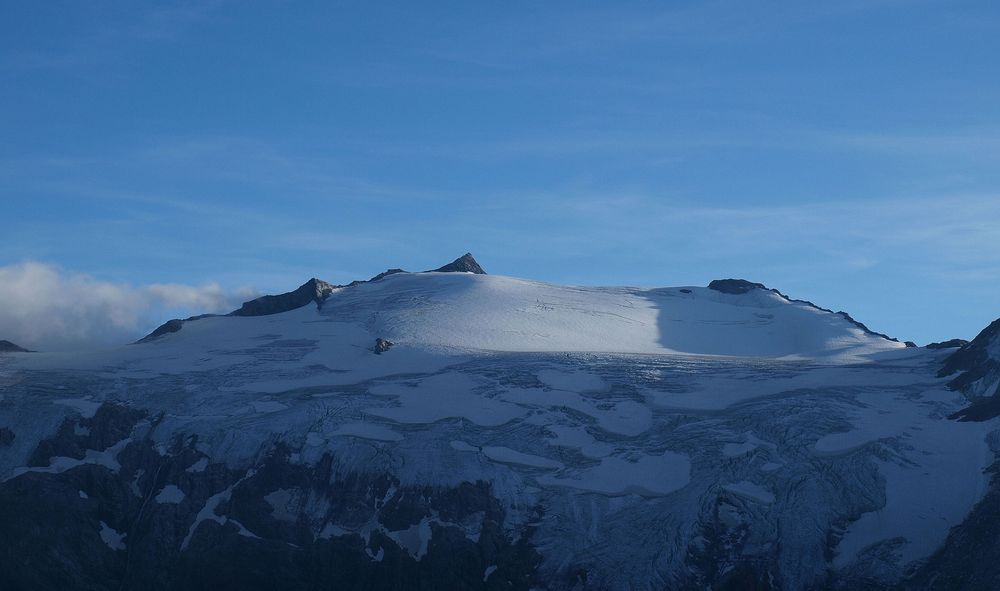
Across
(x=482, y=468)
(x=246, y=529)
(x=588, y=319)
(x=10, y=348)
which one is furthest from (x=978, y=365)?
(x=10, y=348)

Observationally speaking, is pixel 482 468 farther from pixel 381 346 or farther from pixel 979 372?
pixel 979 372

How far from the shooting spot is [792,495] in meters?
75.6

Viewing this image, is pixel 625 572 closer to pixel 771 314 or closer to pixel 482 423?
pixel 482 423

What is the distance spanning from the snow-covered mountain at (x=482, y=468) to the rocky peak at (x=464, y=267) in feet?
113

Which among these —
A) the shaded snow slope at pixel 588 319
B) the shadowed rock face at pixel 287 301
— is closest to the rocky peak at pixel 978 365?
the shaded snow slope at pixel 588 319

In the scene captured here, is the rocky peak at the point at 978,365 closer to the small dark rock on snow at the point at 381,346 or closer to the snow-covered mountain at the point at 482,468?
the snow-covered mountain at the point at 482,468

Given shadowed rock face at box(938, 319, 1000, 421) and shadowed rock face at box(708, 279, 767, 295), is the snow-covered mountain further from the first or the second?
shadowed rock face at box(708, 279, 767, 295)

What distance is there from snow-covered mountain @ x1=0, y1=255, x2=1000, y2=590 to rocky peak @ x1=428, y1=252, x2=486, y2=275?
34.5 metres

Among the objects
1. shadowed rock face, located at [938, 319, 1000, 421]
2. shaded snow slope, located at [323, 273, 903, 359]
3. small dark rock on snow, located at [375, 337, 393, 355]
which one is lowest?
shadowed rock face, located at [938, 319, 1000, 421]

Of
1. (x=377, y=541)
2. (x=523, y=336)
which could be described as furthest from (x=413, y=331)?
(x=377, y=541)

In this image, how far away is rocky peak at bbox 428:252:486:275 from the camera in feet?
467

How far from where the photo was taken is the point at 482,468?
81.4 meters

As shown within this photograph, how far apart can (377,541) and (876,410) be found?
33927mm

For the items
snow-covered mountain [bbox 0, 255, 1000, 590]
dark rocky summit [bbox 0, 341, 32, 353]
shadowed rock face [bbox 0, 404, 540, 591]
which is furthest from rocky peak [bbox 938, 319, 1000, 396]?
dark rocky summit [bbox 0, 341, 32, 353]
